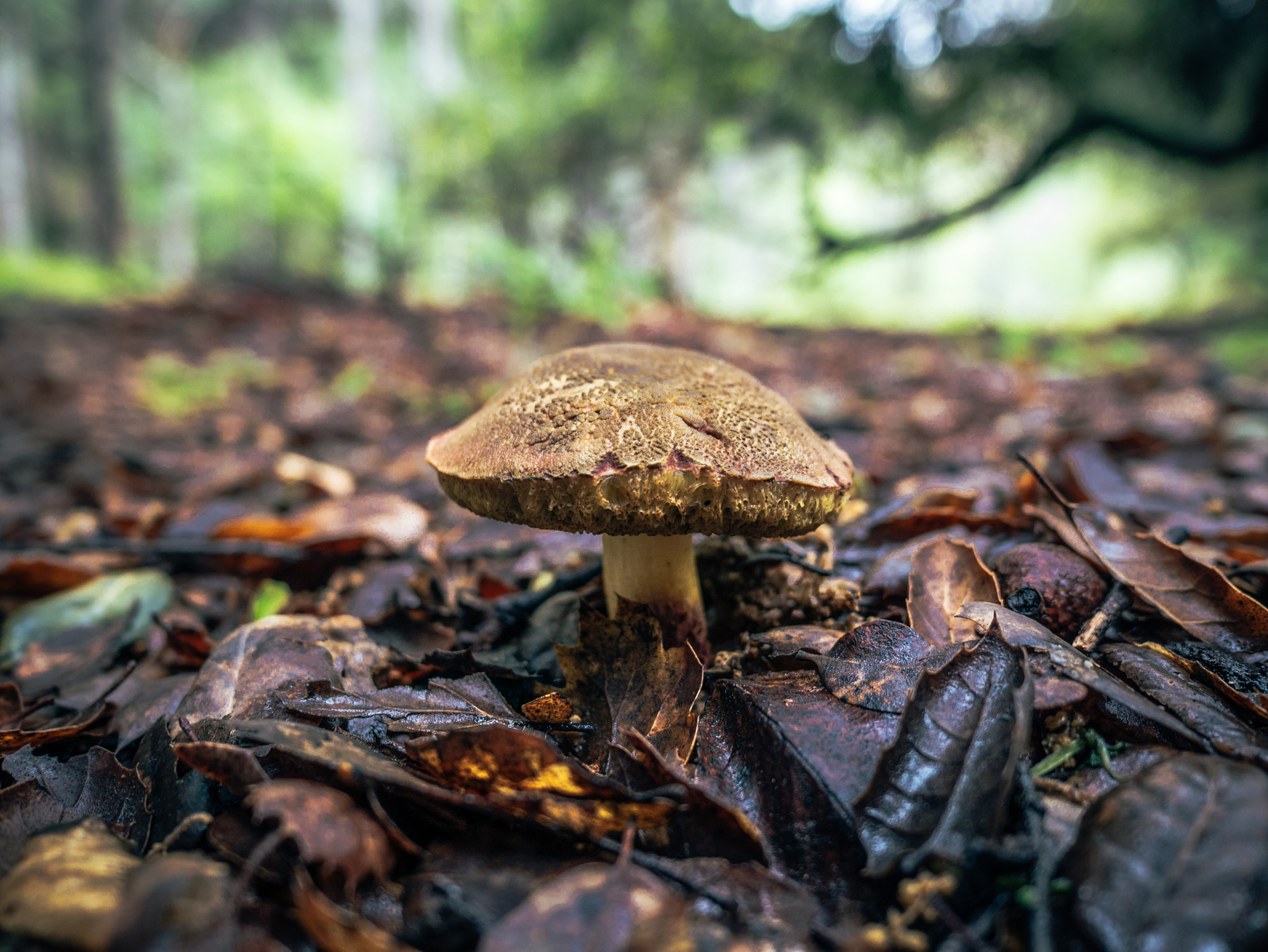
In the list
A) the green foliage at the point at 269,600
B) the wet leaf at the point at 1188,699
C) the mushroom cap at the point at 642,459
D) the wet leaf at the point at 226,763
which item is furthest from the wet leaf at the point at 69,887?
the wet leaf at the point at 1188,699

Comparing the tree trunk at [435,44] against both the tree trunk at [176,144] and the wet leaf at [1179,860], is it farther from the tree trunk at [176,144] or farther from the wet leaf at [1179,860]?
the wet leaf at [1179,860]

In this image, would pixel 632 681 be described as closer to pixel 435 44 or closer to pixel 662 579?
pixel 662 579

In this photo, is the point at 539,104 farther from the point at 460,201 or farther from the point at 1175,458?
the point at 1175,458

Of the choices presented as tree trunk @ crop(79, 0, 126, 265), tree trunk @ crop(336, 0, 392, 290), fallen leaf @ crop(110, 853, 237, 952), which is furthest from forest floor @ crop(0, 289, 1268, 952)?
tree trunk @ crop(79, 0, 126, 265)

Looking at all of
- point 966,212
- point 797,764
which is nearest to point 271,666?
point 797,764

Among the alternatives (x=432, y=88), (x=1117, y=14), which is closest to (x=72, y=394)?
(x=1117, y=14)

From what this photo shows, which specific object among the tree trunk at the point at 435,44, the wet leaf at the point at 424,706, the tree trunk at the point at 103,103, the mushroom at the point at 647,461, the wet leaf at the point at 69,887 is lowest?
the wet leaf at the point at 69,887

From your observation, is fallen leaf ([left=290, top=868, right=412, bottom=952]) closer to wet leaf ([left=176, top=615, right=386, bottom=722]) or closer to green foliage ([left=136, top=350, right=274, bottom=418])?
wet leaf ([left=176, top=615, right=386, bottom=722])
